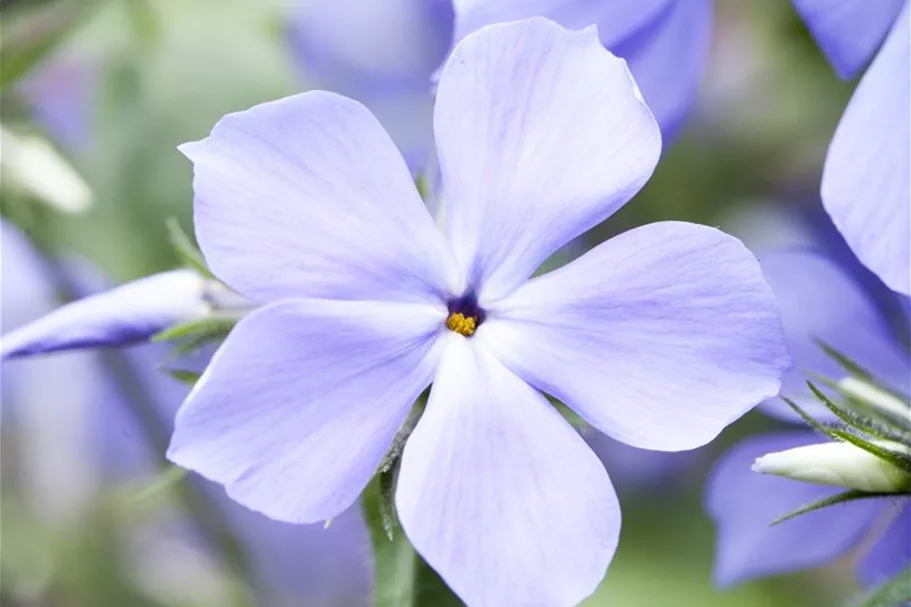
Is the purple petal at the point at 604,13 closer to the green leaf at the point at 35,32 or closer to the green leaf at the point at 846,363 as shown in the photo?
the green leaf at the point at 846,363

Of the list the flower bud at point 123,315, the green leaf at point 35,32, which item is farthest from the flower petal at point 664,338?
the green leaf at point 35,32

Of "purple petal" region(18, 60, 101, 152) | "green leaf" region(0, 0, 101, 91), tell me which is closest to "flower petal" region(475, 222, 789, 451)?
"green leaf" region(0, 0, 101, 91)

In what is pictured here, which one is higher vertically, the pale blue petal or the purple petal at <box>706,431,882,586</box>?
the pale blue petal

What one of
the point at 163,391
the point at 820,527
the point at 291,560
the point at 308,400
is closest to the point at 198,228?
the point at 308,400

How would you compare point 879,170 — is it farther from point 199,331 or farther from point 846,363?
point 199,331

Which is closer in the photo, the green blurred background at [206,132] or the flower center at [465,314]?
the flower center at [465,314]

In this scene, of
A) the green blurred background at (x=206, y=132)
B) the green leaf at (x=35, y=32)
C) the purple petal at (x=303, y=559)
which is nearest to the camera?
the green leaf at (x=35, y=32)

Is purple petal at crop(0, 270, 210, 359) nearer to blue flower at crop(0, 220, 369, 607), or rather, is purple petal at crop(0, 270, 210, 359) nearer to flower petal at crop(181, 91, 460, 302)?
flower petal at crop(181, 91, 460, 302)
